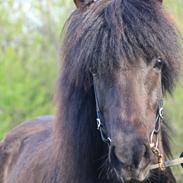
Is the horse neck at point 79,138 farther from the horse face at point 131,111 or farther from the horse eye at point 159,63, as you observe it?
the horse eye at point 159,63

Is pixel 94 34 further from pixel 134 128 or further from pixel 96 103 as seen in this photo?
pixel 134 128

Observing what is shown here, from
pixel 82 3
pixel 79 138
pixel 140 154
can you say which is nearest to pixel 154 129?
pixel 140 154

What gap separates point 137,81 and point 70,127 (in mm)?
620

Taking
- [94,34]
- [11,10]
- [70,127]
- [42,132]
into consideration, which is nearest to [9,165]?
[42,132]

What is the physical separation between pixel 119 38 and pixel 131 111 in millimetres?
490

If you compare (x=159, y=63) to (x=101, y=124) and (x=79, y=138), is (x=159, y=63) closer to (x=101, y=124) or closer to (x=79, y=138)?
(x=101, y=124)

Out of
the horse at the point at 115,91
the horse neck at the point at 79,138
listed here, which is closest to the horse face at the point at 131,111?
the horse at the point at 115,91

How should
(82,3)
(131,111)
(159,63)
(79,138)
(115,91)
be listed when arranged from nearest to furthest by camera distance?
1. (131,111)
2. (115,91)
3. (159,63)
4. (79,138)
5. (82,3)

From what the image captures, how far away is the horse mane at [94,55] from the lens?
149 inches

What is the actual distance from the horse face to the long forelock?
3.0 inches

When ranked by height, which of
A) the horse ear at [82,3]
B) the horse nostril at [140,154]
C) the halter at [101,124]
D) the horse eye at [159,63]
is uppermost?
the horse ear at [82,3]

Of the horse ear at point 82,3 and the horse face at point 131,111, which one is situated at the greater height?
the horse ear at point 82,3

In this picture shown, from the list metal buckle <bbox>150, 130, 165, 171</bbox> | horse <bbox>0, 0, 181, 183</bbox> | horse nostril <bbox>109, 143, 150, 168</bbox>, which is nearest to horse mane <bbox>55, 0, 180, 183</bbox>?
horse <bbox>0, 0, 181, 183</bbox>

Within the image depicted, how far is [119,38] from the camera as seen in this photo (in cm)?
377
